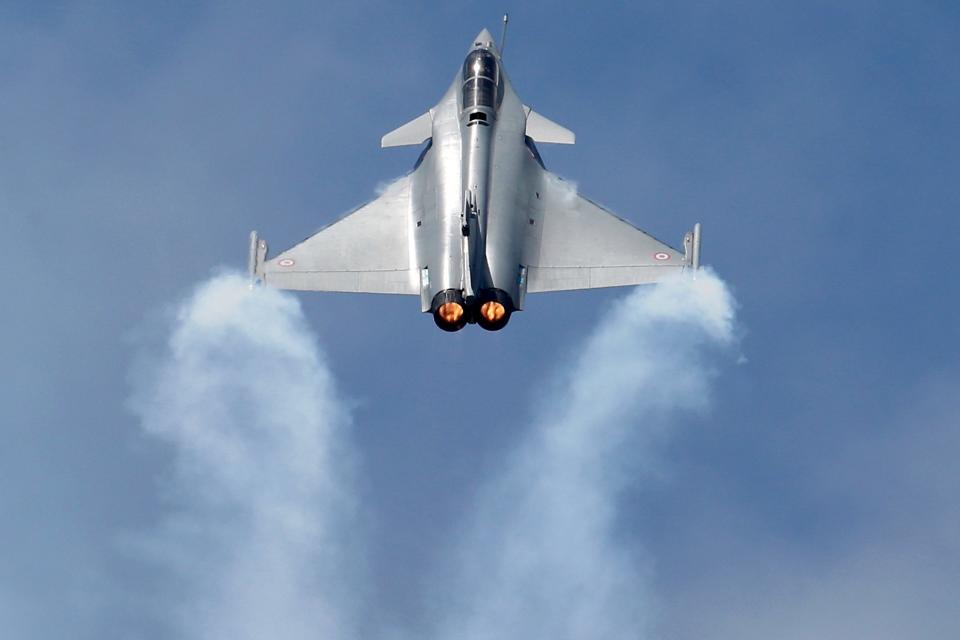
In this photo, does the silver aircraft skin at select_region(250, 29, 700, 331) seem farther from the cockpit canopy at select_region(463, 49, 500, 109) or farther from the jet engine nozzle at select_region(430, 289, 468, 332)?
the cockpit canopy at select_region(463, 49, 500, 109)

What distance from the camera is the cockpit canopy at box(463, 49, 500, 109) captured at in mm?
85688

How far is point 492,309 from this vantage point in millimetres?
77188

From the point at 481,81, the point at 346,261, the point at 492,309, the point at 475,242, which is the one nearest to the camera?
the point at 492,309

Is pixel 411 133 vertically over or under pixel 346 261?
over

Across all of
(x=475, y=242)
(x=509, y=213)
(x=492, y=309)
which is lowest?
(x=492, y=309)

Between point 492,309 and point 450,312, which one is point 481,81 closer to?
point 492,309

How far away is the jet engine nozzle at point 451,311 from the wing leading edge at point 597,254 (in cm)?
390

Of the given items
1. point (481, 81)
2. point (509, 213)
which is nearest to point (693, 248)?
point (509, 213)

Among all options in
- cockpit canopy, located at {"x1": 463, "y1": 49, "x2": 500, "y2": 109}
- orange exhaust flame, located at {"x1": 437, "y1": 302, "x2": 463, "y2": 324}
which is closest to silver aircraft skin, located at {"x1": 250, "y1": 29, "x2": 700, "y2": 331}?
orange exhaust flame, located at {"x1": 437, "y1": 302, "x2": 463, "y2": 324}

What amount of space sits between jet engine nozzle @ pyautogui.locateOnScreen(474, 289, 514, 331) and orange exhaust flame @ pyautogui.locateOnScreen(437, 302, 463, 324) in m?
0.69

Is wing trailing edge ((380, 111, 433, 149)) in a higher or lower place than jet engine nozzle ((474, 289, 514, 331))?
higher

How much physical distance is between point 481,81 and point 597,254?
9959 millimetres

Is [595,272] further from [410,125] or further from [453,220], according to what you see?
[410,125]

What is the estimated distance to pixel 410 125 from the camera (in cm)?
8775
